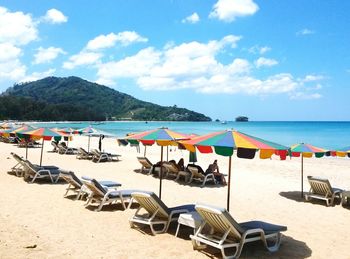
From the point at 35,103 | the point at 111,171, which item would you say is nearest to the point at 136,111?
the point at 35,103

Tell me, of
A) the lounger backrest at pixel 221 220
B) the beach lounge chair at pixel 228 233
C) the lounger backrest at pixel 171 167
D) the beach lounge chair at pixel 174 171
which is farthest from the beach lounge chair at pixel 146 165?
the lounger backrest at pixel 221 220

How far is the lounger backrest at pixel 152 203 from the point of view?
681 cm

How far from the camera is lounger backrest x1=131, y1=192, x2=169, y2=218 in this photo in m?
6.81

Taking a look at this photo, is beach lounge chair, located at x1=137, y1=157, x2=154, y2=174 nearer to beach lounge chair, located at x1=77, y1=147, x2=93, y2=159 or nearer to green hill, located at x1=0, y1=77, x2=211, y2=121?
beach lounge chair, located at x1=77, y1=147, x2=93, y2=159

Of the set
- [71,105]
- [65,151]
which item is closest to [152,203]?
[65,151]

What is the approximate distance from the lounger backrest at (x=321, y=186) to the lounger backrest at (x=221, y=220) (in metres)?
5.40

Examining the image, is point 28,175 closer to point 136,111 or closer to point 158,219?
point 158,219

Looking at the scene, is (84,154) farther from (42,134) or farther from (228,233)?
(228,233)

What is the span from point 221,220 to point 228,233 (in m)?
0.31

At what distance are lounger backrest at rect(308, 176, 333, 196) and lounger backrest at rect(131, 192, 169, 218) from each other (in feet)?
17.7

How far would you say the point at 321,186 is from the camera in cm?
1037

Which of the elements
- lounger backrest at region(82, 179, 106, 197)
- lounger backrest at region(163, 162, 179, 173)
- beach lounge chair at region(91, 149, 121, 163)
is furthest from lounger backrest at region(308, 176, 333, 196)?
beach lounge chair at region(91, 149, 121, 163)

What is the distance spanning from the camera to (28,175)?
→ 1273cm

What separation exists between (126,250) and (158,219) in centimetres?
144
